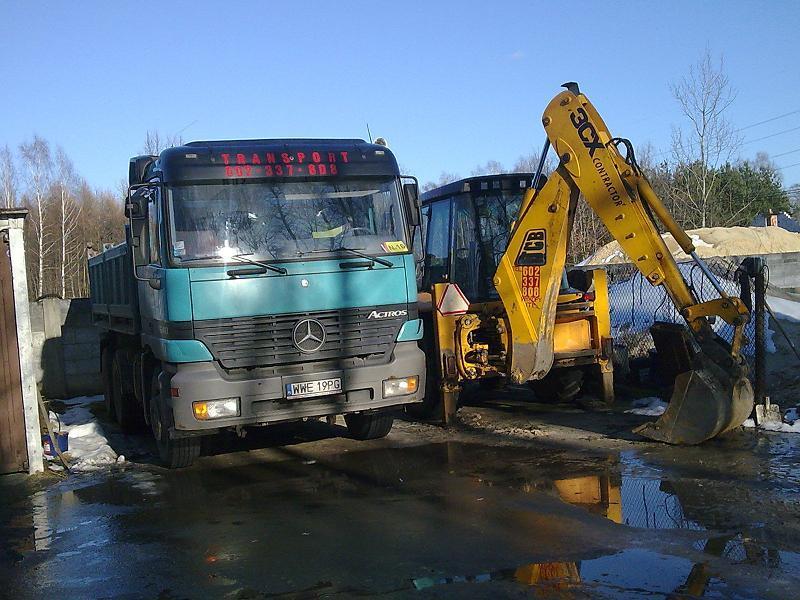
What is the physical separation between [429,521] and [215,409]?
98.4 inches

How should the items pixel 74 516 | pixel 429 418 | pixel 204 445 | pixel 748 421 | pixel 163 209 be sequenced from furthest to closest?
1. pixel 429 418
2. pixel 204 445
3. pixel 748 421
4. pixel 163 209
5. pixel 74 516

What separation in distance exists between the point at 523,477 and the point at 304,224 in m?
3.22

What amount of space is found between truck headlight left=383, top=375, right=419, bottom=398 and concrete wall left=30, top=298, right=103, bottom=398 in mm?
8142

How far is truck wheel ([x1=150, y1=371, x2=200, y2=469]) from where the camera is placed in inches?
326

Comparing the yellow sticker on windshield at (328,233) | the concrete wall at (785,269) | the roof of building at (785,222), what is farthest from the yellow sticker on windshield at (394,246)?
the roof of building at (785,222)

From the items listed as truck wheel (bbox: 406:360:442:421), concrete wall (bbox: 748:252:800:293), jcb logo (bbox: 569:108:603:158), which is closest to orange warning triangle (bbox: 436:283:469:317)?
truck wheel (bbox: 406:360:442:421)

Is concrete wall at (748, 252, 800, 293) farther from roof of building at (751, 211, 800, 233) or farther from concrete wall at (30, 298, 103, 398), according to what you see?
roof of building at (751, 211, 800, 233)

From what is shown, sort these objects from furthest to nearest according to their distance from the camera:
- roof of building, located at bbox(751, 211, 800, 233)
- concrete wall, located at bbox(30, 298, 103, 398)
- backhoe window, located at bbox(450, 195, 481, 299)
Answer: roof of building, located at bbox(751, 211, 800, 233) → concrete wall, located at bbox(30, 298, 103, 398) → backhoe window, located at bbox(450, 195, 481, 299)

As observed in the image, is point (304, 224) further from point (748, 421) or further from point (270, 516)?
point (748, 421)

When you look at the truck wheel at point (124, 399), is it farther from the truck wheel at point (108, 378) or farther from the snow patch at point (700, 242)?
the snow patch at point (700, 242)

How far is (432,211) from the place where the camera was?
1122 centimetres

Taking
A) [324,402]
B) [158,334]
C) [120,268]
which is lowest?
[324,402]

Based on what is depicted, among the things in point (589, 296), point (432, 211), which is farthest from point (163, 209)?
point (589, 296)

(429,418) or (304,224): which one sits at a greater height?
(304,224)
